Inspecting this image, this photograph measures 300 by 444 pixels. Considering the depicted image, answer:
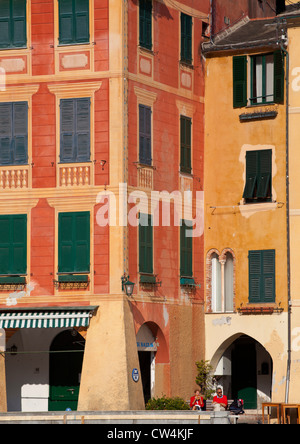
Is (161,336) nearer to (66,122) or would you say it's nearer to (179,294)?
(179,294)

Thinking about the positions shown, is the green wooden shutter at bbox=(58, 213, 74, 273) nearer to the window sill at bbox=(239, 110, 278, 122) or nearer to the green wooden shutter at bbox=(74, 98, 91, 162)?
the green wooden shutter at bbox=(74, 98, 91, 162)

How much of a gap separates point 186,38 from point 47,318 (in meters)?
10.8

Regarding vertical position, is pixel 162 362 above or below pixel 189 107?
below

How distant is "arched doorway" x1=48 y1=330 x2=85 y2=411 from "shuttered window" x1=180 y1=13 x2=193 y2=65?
9907mm

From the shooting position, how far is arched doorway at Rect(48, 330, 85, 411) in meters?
48.1

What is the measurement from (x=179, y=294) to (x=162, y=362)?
2.31 m

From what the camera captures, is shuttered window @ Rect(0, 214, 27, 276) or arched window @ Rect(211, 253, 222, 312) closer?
shuttered window @ Rect(0, 214, 27, 276)

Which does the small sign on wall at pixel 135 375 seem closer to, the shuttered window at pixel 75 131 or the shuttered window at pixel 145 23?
the shuttered window at pixel 75 131

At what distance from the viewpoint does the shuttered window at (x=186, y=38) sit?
162 ft

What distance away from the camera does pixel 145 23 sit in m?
47.7

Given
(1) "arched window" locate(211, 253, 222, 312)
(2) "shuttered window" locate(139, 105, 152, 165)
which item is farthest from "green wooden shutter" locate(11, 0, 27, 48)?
(1) "arched window" locate(211, 253, 222, 312)

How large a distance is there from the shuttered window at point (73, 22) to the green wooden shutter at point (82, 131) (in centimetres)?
198

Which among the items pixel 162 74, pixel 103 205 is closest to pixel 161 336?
pixel 103 205
